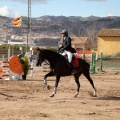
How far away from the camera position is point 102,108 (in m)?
12.8

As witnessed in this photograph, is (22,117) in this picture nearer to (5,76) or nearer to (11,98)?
(11,98)

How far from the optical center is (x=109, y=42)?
66.7 meters

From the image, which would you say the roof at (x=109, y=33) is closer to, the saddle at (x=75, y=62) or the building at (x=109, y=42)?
the building at (x=109, y=42)

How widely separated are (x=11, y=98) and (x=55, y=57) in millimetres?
2258

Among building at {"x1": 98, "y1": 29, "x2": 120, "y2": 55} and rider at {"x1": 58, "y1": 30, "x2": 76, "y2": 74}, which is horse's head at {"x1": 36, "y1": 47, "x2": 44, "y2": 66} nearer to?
rider at {"x1": 58, "y1": 30, "x2": 76, "y2": 74}

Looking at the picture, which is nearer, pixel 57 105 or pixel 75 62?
pixel 57 105

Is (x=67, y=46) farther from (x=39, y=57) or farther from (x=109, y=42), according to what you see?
(x=109, y=42)

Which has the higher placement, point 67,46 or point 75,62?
point 67,46

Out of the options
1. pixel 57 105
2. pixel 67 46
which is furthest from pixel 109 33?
pixel 57 105

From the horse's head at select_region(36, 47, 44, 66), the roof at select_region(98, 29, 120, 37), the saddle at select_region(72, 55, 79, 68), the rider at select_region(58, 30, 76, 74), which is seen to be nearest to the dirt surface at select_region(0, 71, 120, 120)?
the saddle at select_region(72, 55, 79, 68)

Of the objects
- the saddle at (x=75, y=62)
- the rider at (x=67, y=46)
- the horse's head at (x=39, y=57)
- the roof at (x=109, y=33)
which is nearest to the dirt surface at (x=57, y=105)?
the saddle at (x=75, y=62)

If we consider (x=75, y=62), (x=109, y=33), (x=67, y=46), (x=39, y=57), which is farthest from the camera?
(x=109, y=33)

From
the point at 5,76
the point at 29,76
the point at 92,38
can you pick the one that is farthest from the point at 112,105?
the point at 92,38

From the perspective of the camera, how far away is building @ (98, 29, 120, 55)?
218 feet
